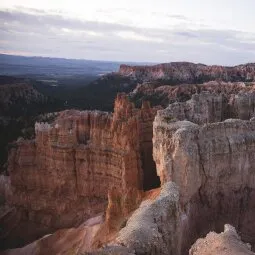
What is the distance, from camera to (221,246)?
1162 cm

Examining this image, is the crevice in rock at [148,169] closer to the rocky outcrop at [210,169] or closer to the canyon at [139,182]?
the canyon at [139,182]

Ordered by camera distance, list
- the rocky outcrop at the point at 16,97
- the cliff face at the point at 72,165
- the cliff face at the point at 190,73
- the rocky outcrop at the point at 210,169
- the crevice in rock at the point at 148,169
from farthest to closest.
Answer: the cliff face at the point at 190,73
the rocky outcrop at the point at 16,97
the cliff face at the point at 72,165
the crevice in rock at the point at 148,169
the rocky outcrop at the point at 210,169

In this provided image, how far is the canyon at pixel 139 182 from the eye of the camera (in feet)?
46.5

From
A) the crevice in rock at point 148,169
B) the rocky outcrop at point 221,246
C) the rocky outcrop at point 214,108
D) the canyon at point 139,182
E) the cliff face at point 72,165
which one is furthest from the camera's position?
the cliff face at point 72,165

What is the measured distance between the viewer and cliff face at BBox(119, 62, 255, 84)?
11350 centimetres

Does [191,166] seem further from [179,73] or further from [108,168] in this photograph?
[179,73]

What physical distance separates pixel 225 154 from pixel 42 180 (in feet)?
45.0

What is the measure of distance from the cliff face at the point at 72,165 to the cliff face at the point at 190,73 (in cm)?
8428

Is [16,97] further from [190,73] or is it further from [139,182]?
[139,182]

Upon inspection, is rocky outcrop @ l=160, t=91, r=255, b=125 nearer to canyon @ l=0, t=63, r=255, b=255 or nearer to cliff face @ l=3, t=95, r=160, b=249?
canyon @ l=0, t=63, r=255, b=255

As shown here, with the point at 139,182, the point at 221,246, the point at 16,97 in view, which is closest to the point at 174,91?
the point at 16,97

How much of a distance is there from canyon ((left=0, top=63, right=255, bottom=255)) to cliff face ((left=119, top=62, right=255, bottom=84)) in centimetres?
8472

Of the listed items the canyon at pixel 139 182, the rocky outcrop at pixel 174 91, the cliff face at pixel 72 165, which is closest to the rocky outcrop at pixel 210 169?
the canyon at pixel 139 182

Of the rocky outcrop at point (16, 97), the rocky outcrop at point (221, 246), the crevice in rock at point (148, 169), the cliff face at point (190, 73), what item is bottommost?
the rocky outcrop at point (16, 97)
